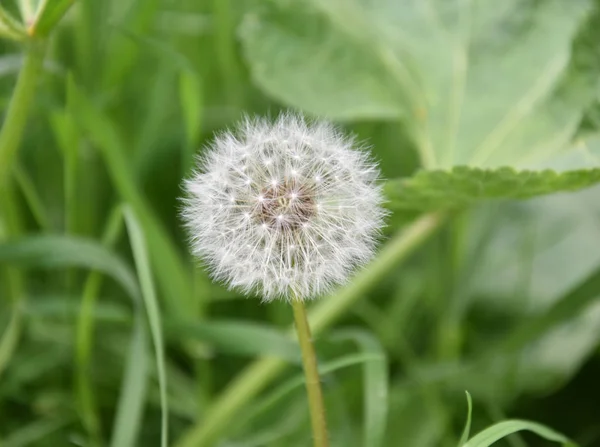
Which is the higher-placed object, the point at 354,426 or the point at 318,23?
the point at 318,23

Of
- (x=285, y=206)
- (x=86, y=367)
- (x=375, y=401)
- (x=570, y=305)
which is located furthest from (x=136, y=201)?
(x=570, y=305)

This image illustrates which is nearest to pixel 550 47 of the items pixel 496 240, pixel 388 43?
pixel 388 43

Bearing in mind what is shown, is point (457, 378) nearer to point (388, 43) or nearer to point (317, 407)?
point (388, 43)

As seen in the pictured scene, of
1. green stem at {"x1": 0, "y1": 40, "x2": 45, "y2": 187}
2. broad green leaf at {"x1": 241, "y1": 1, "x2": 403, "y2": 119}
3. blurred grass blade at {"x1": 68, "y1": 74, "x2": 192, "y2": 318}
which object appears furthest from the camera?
broad green leaf at {"x1": 241, "y1": 1, "x2": 403, "y2": 119}

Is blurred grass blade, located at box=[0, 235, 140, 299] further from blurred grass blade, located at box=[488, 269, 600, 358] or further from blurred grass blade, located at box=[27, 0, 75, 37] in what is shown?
blurred grass blade, located at box=[488, 269, 600, 358]

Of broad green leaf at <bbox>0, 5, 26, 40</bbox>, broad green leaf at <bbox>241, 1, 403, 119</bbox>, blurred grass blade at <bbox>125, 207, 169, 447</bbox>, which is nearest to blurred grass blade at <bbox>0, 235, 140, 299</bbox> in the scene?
blurred grass blade at <bbox>125, 207, 169, 447</bbox>

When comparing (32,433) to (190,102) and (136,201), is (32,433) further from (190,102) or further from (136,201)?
(190,102)

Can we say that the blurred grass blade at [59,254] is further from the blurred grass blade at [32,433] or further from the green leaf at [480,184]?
the green leaf at [480,184]
